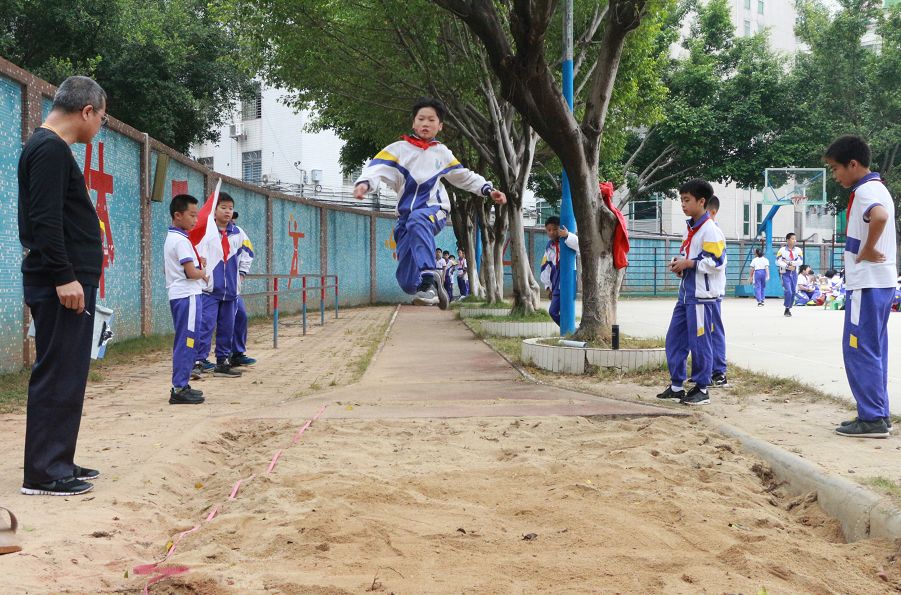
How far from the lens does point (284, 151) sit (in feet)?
131

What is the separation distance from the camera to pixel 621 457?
16.2 feet

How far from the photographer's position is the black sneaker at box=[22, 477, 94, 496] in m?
4.16

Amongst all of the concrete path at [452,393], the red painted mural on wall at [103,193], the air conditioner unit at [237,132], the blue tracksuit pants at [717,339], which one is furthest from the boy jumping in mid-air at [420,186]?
the air conditioner unit at [237,132]

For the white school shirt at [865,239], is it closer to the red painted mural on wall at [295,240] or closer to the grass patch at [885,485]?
the grass patch at [885,485]

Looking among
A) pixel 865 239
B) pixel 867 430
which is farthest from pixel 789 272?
pixel 867 430

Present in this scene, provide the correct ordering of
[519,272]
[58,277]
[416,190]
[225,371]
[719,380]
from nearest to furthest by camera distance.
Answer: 1. [58,277]
2. [416,190]
3. [719,380]
4. [225,371]
5. [519,272]

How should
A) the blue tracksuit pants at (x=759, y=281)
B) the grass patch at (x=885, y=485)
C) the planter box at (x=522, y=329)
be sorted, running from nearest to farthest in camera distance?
the grass patch at (x=885, y=485) < the planter box at (x=522, y=329) < the blue tracksuit pants at (x=759, y=281)

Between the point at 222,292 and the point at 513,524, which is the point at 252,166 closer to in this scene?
the point at 222,292

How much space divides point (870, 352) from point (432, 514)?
3346mm

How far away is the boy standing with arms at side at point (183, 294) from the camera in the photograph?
7.41 metres

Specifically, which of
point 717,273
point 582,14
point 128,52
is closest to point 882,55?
point 582,14

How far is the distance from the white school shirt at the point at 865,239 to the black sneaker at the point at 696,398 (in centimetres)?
171

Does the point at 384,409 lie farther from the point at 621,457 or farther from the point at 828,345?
the point at 828,345

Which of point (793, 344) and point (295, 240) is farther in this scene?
point (295, 240)
